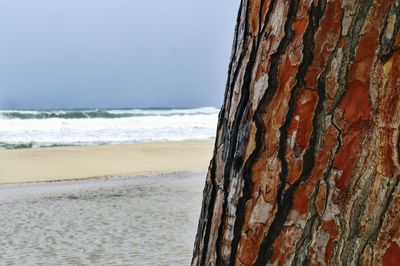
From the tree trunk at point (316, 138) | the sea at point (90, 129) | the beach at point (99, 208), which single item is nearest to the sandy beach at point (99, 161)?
the beach at point (99, 208)

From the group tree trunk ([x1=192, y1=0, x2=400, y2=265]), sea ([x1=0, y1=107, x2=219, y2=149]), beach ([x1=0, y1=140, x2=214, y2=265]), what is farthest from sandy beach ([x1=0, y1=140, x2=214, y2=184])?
tree trunk ([x1=192, y1=0, x2=400, y2=265])

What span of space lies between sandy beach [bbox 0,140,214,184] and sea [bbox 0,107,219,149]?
212 cm

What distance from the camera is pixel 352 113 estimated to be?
2.98 feet

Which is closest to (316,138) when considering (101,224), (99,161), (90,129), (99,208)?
(101,224)

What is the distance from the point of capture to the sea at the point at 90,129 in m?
20.6

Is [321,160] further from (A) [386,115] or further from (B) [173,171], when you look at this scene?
(B) [173,171]

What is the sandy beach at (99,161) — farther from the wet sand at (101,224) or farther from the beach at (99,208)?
the wet sand at (101,224)

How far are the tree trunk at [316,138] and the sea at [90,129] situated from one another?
18.5 m

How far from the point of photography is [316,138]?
93cm

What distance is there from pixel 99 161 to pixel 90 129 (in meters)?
9.19

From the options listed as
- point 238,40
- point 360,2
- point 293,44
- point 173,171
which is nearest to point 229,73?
point 238,40

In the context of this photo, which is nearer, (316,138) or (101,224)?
(316,138)

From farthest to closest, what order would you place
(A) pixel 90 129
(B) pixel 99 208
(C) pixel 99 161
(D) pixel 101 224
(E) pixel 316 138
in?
(A) pixel 90 129, (C) pixel 99 161, (B) pixel 99 208, (D) pixel 101 224, (E) pixel 316 138

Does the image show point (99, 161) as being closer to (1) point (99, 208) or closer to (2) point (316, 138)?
(1) point (99, 208)
